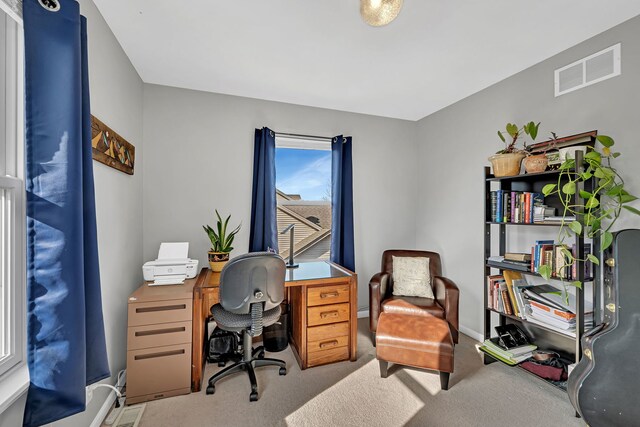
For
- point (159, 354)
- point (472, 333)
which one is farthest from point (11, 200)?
point (472, 333)

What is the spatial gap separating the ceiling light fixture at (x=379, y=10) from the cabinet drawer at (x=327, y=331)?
211 centimetres

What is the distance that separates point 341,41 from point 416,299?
2249 millimetres

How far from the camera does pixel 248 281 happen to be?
72.7 inches

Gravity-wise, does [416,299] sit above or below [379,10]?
below

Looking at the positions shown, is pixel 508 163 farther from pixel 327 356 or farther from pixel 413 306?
pixel 327 356

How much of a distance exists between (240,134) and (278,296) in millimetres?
1738

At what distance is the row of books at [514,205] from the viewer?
2.08 m

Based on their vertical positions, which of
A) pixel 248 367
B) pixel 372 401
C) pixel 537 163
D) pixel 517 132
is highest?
pixel 517 132

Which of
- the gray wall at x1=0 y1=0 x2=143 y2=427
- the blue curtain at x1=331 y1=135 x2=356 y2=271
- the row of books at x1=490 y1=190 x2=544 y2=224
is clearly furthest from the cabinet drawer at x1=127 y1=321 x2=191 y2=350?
the row of books at x1=490 y1=190 x2=544 y2=224

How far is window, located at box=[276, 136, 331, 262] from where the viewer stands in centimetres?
312

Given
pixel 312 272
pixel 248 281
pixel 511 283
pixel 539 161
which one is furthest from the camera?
pixel 312 272

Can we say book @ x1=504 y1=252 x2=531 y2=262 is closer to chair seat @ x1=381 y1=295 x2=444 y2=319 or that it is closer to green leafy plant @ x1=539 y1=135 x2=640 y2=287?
green leafy plant @ x1=539 y1=135 x2=640 y2=287

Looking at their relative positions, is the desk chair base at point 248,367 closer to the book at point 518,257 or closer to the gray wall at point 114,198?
the gray wall at point 114,198

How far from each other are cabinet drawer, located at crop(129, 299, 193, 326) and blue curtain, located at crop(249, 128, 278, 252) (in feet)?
3.13
